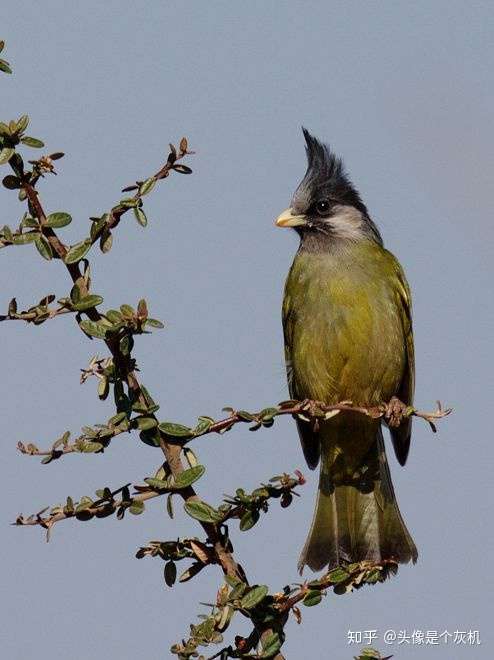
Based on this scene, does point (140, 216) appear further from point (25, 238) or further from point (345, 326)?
point (345, 326)

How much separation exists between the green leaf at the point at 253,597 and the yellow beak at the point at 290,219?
180 inches

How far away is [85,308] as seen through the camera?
2703 mm

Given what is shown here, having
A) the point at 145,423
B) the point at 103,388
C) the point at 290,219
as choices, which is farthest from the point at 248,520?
the point at 290,219

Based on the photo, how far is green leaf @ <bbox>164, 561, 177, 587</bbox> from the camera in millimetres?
2762

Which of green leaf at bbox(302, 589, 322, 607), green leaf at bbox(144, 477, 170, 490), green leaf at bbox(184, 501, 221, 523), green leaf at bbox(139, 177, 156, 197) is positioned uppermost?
green leaf at bbox(139, 177, 156, 197)

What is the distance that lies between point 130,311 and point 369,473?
4.41 m

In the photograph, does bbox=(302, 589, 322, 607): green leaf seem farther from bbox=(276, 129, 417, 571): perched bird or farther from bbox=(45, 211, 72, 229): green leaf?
bbox=(276, 129, 417, 571): perched bird

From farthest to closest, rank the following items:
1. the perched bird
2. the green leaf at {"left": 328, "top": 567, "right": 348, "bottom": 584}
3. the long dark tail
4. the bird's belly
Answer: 1. the bird's belly
2. the perched bird
3. the long dark tail
4. the green leaf at {"left": 328, "top": 567, "right": 348, "bottom": 584}

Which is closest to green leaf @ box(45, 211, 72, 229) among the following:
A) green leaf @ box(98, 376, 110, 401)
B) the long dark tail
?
green leaf @ box(98, 376, 110, 401)

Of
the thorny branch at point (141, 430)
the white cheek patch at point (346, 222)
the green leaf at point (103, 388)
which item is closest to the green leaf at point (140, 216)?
the thorny branch at point (141, 430)

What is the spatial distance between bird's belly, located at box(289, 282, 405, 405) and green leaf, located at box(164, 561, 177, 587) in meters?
3.84

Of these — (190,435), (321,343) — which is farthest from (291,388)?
(190,435)

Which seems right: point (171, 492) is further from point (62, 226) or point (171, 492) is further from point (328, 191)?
point (328, 191)

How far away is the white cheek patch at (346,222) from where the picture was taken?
283 inches
